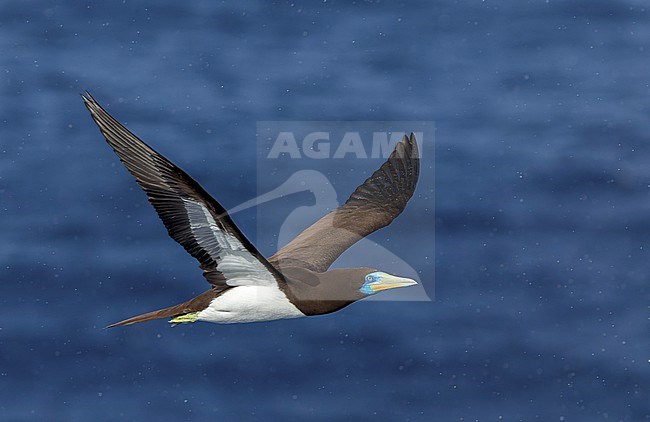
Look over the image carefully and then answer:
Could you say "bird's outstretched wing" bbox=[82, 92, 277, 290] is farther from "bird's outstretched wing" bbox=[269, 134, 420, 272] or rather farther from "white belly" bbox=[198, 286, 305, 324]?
"bird's outstretched wing" bbox=[269, 134, 420, 272]

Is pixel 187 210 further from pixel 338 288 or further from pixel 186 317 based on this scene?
pixel 338 288

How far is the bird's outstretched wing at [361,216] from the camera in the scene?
14859mm

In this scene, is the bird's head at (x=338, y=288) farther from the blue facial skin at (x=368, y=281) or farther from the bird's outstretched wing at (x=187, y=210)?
the bird's outstretched wing at (x=187, y=210)

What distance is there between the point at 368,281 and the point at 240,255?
1321mm

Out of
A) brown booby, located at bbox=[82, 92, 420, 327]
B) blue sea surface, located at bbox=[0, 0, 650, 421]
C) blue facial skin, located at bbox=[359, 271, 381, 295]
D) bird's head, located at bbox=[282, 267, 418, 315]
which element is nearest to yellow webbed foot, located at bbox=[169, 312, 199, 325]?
brown booby, located at bbox=[82, 92, 420, 327]

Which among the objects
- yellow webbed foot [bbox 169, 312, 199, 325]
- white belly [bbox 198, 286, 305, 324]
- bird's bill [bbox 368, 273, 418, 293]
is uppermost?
bird's bill [bbox 368, 273, 418, 293]

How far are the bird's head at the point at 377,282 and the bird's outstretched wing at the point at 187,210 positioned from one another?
2.96 ft

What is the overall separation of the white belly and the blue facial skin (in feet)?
2.10

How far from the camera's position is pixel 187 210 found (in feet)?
41.3

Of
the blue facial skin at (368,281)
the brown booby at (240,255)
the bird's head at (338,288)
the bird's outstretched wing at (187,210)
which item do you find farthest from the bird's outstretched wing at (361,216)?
the bird's outstretched wing at (187,210)

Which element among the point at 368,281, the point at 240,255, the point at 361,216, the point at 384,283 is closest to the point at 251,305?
the point at 240,255

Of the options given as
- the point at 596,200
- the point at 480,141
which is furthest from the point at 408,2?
the point at 596,200

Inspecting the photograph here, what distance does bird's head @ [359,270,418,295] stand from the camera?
13461 mm

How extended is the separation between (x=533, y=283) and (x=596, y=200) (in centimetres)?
253
